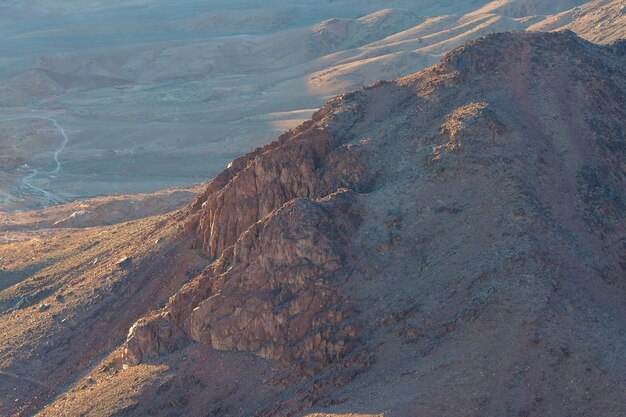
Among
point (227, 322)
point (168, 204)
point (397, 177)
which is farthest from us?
point (168, 204)

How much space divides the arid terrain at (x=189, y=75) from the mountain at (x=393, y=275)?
122 feet

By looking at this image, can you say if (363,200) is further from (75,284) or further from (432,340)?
(75,284)

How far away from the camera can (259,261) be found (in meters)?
27.5

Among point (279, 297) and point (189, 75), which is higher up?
point (189, 75)

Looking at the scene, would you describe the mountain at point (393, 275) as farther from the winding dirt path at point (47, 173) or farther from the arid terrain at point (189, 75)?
the arid terrain at point (189, 75)

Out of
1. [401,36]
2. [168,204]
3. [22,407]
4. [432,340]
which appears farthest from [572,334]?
[401,36]

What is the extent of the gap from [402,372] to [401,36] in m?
92.6

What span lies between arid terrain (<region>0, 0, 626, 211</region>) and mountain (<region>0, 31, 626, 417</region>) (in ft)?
122

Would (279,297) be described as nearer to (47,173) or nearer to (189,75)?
(47,173)

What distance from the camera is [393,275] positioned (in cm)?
2611

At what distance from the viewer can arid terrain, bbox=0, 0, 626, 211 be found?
7819 cm

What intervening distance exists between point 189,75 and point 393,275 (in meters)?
89.9

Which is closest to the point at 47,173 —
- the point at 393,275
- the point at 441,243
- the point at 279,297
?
the point at 279,297

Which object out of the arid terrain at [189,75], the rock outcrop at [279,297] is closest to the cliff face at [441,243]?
the rock outcrop at [279,297]
